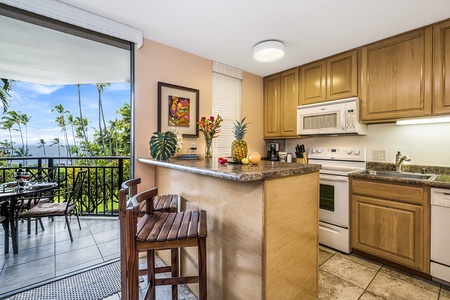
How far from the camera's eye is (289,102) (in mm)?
3084

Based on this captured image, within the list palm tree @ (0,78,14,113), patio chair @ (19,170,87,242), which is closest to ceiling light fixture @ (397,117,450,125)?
patio chair @ (19,170,87,242)

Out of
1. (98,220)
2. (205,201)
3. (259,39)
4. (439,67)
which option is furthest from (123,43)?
(439,67)

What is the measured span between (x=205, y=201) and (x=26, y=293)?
1.66 m

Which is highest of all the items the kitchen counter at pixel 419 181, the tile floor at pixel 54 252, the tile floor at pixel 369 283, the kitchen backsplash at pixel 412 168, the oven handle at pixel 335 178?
the kitchen backsplash at pixel 412 168

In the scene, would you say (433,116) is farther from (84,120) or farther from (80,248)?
(84,120)

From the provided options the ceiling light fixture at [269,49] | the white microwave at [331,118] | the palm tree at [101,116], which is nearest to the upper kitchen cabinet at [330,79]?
the white microwave at [331,118]

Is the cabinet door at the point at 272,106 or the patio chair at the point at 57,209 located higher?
the cabinet door at the point at 272,106

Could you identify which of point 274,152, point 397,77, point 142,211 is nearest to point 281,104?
point 274,152

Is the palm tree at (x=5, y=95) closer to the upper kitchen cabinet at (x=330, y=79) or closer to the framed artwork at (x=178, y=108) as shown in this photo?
the framed artwork at (x=178, y=108)

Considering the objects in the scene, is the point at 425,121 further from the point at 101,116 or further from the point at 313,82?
the point at 101,116

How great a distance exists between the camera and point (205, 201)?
4.97ft

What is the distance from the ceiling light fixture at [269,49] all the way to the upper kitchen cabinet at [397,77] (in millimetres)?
1006

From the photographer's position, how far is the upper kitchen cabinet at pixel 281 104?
302 centimetres

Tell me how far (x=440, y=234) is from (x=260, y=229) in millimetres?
1765
